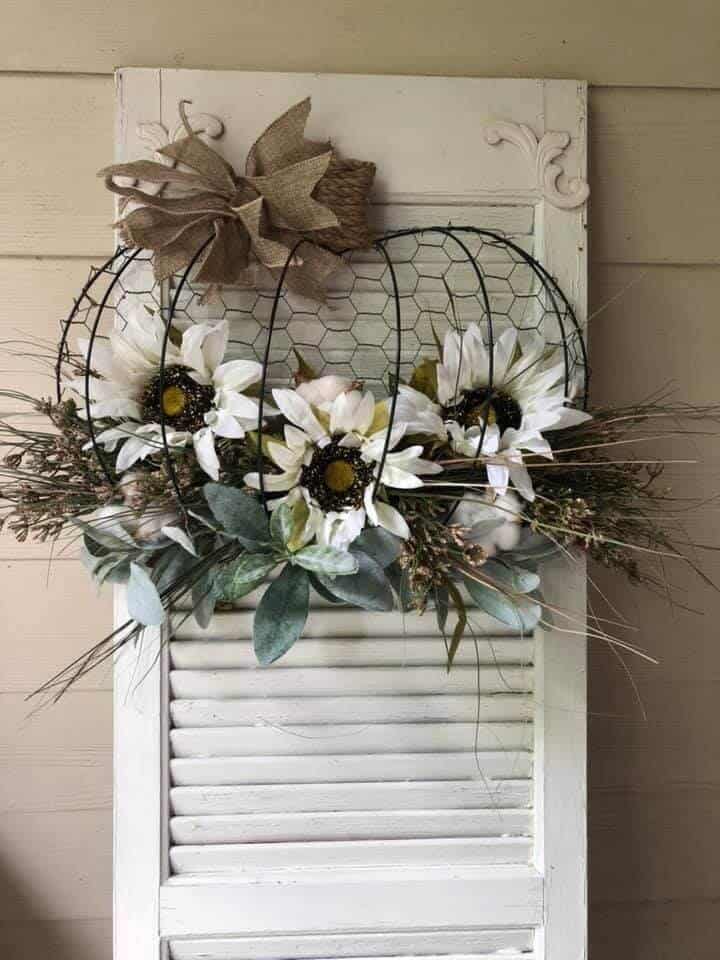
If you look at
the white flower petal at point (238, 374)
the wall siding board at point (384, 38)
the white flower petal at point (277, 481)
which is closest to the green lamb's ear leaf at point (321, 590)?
the white flower petal at point (277, 481)

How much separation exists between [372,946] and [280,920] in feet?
0.35

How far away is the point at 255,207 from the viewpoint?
0.84 metres

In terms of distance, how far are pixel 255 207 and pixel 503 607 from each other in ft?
1.53

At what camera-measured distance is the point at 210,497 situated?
81 cm

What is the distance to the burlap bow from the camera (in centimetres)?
85

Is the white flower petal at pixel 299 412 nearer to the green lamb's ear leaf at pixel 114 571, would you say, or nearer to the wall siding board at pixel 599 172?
the green lamb's ear leaf at pixel 114 571

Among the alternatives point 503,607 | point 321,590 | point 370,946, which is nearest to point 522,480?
point 503,607

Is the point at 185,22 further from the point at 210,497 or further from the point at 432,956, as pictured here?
the point at 432,956

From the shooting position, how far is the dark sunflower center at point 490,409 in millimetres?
853

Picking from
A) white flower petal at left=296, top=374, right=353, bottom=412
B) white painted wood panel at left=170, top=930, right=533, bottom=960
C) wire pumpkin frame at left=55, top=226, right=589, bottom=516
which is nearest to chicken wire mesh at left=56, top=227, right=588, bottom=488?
wire pumpkin frame at left=55, top=226, right=589, bottom=516

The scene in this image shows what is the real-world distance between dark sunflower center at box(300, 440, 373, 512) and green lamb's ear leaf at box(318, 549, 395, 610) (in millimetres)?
59

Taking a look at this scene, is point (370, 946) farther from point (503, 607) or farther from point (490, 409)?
point (490, 409)

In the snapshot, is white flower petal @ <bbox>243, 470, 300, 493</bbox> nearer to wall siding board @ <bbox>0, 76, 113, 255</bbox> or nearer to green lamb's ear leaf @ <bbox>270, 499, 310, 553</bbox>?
green lamb's ear leaf @ <bbox>270, 499, 310, 553</bbox>

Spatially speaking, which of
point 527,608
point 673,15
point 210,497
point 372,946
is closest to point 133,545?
point 210,497
